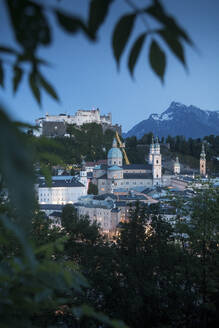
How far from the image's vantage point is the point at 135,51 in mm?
917

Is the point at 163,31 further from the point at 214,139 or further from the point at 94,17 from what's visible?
the point at 214,139

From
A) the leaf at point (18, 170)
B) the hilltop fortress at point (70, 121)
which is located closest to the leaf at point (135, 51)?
the leaf at point (18, 170)

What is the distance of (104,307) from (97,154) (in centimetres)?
6324

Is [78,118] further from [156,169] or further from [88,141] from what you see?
[156,169]

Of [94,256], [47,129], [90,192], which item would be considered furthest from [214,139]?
[94,256]

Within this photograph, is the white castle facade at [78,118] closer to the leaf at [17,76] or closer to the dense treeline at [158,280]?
the dense treeline at [158,280]

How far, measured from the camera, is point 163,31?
846 millimetres

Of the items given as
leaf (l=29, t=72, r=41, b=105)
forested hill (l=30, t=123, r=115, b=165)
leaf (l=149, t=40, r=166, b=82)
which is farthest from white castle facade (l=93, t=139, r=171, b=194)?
leaf (l=149, t=40, r=166, b=82)

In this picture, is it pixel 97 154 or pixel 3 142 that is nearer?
pixel 3 142

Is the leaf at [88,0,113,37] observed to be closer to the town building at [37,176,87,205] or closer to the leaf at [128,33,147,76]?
the leaf at [128,33,147,76]

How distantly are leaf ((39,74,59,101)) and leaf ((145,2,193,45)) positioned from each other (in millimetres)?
372

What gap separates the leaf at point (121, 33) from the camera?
857mm

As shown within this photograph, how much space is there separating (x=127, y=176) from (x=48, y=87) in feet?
179

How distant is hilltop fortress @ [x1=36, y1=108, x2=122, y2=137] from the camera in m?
82.2
